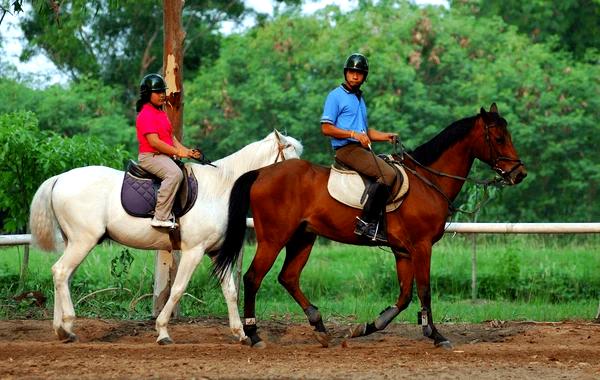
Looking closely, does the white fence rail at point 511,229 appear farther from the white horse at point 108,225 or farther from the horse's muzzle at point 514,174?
the horse's muzzle at point 514,174

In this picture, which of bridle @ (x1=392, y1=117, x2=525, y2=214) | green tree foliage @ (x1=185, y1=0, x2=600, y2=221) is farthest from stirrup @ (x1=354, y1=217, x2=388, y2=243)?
green tree foliage @ (x1=185, y1=0, x2=600, y2=221)

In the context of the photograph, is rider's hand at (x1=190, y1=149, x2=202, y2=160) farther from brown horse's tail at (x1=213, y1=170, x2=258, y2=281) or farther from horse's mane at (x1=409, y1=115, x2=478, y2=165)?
horse's mane at (x1=409, y1=115, x2=478, y2=165)

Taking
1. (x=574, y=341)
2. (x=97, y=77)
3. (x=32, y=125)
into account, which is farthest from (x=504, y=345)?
(x=97, y=77)

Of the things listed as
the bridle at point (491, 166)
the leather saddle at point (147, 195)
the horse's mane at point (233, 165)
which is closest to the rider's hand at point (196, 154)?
the leather saddle at point (147, 195)

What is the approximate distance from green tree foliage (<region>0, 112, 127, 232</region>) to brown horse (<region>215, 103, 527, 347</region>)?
583 centimetres

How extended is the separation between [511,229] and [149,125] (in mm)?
5000

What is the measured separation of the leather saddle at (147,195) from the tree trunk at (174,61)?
5.72 feet

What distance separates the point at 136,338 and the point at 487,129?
165 inches

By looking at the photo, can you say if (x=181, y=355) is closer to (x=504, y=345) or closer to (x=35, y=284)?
(x=504, y=345)

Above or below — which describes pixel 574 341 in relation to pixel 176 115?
below

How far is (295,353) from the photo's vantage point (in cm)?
1095

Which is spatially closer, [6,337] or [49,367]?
[49,367]

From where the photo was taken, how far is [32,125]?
57.8 ft

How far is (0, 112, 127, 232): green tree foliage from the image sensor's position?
16.7 meters
